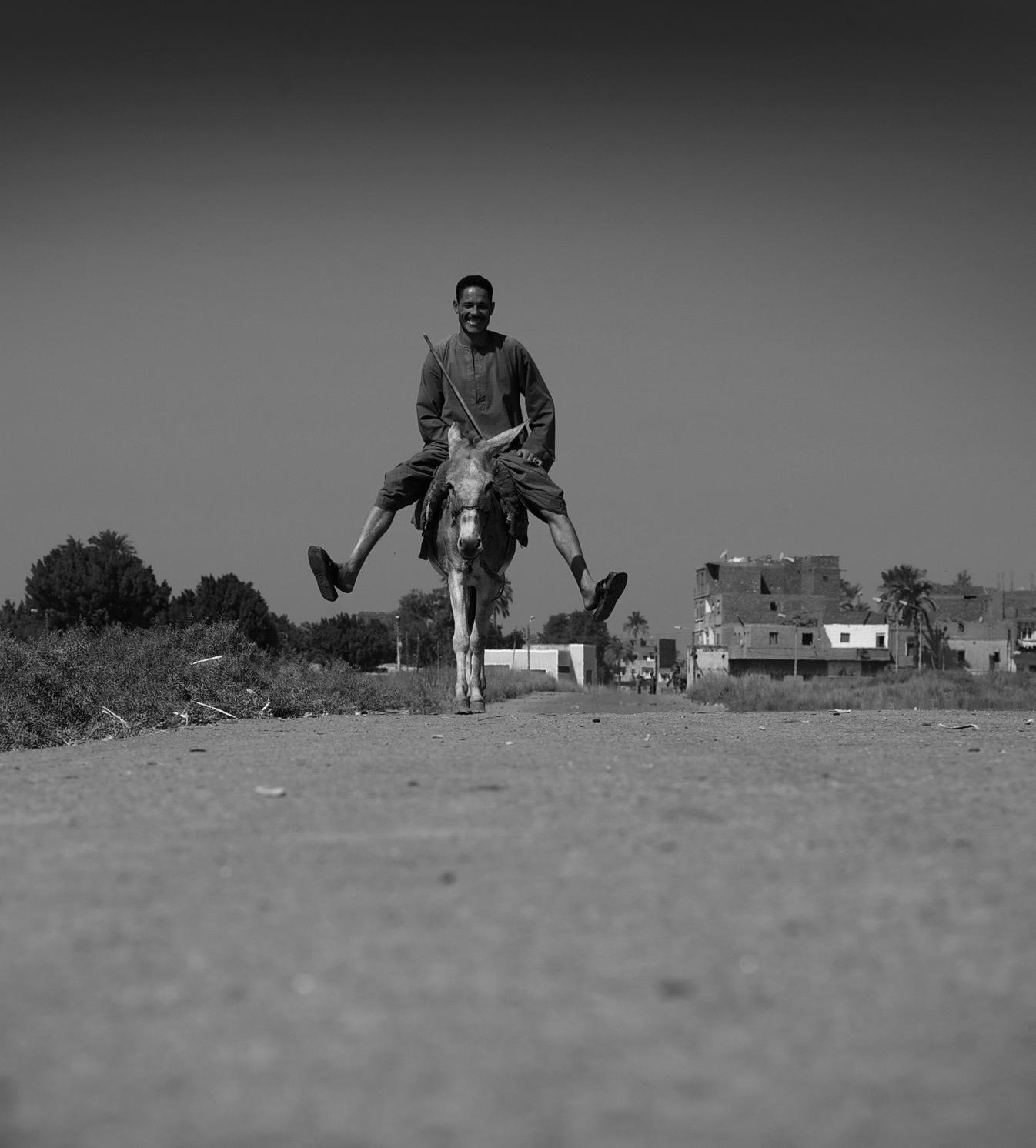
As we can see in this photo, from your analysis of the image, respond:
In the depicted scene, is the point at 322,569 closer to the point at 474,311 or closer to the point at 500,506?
the point at 500,506

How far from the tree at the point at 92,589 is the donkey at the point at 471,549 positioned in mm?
66185

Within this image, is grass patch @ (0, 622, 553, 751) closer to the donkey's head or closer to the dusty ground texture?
the donkey's head

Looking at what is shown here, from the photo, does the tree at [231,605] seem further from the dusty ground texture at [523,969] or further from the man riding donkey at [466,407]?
the dusty ground texture at [523,969]

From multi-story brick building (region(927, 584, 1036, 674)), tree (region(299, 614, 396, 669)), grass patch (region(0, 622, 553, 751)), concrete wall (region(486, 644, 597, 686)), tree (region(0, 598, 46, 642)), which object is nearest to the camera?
grass patch (region(0, 622, 553, 751))

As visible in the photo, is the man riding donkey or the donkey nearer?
the donkey

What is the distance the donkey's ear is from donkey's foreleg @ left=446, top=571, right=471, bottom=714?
113 cm

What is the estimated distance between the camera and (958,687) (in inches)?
1305

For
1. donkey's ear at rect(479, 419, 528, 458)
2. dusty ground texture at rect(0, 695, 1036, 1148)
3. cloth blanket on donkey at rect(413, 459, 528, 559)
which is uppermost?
donkey's ear at rect(479, 419, 528, 458)

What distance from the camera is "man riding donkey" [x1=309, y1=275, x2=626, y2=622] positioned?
512 inches

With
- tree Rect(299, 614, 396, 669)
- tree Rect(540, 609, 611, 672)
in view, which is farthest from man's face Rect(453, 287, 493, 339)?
tree Rect(540, 609, 611, 672)

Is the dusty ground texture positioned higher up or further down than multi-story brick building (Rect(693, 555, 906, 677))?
further down

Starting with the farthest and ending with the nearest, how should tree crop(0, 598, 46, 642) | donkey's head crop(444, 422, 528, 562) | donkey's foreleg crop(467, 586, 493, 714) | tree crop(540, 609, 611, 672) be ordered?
tree crop(540, 609, 611, 672) → tree crop(0, 598, 46, 642) → donkey's foreleg crop(467, 586, 493, 714) → donkey's head crop(444, 422, 528, 562)

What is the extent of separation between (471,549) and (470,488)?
57 cm

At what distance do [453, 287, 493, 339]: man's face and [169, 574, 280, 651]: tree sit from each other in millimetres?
65598
